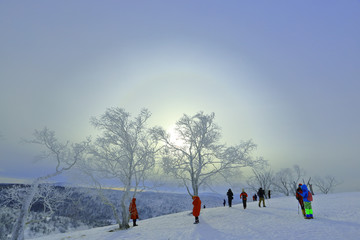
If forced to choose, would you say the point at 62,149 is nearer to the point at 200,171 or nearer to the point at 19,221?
the point at 19,221

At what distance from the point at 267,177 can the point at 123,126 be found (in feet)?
187

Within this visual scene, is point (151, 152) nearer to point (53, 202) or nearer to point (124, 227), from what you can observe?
point (124, 227)

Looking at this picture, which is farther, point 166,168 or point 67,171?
point 166,168

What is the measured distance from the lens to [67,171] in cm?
1747

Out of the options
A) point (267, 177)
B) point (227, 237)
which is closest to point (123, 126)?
point (227, 237)

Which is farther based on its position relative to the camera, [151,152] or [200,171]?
[200,171]

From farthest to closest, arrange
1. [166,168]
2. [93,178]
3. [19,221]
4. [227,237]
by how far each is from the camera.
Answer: [166,168] → [93,178] → [19,221] → [227,237]

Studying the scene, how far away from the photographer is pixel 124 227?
1642 cm

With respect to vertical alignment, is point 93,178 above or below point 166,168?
below

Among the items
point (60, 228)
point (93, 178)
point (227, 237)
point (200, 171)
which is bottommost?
point (60, 228)

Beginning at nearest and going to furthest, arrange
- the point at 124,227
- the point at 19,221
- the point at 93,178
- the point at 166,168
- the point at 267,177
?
1. the point at 19,221
2. the point at 124,227
3. the point at 93,178
4. the point at 166,168
5. the point at 267,177

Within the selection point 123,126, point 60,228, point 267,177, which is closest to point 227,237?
point 123,126

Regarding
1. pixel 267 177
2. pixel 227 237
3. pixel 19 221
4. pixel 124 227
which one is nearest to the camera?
pixel 227 237

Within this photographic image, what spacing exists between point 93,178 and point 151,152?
5.47 m
